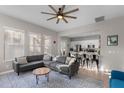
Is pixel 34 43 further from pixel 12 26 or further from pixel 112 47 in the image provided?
pixel 112 47

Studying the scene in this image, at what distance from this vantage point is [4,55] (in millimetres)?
4449

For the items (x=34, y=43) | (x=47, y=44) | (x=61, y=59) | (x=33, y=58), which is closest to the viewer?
(x=61, y=59)

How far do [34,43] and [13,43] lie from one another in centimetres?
138

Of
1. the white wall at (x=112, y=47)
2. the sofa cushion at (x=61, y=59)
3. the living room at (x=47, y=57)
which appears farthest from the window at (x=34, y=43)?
the white wall at (x=112, y=47)

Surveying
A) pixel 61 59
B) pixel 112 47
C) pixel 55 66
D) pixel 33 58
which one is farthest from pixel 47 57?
pixel 112 47

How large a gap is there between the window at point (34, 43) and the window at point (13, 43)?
0.62 meters

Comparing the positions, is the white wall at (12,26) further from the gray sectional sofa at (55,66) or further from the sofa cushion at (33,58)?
the gray sectional sofa at (55,66)

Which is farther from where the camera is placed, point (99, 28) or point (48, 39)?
point (48, 39)

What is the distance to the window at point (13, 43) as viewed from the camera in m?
4.59

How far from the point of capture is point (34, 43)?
602cm

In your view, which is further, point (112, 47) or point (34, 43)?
point (34, 43)
